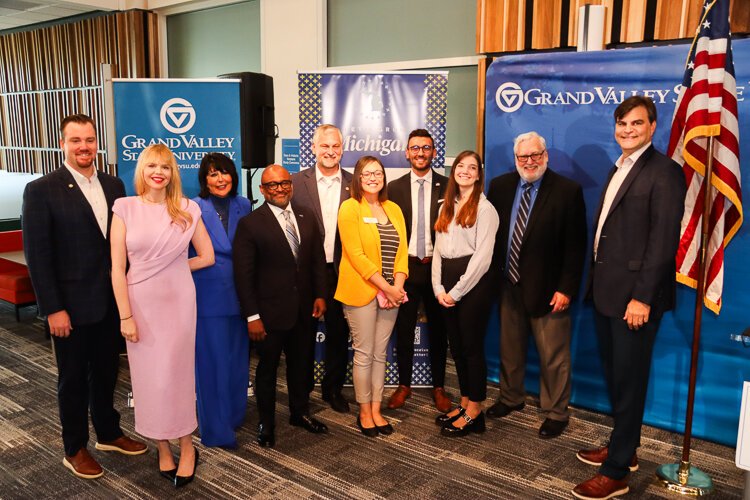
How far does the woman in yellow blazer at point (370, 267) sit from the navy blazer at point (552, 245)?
706 millimetres

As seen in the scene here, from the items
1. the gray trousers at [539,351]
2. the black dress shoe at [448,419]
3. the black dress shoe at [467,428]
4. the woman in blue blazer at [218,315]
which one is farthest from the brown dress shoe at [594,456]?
the woman in blue blazer at [218,315]

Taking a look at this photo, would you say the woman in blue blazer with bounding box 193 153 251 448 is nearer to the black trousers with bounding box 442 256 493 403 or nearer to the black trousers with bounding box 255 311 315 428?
the black trousers with bounding box 255 311 315 428

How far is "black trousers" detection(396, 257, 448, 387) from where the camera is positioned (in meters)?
3.85

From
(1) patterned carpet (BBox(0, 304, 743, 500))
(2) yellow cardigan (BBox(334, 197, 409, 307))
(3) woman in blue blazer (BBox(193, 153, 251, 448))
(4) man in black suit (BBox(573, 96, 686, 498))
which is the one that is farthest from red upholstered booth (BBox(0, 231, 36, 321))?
(4) man in black suit (BBox(573, 96, 686, 498))

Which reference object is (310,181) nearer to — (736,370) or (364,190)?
(364,190)

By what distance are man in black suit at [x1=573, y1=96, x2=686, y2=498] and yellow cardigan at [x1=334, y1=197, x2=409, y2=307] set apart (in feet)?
3.72

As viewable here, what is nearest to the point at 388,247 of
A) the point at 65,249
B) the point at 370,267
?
the point at 370,267

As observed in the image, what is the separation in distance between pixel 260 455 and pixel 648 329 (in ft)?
6.82

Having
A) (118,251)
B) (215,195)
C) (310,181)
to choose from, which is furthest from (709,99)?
(118,251)

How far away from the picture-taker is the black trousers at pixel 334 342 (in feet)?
12.7

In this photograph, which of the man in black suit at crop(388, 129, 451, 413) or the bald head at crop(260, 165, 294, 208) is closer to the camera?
the bald head at crop(260, 165, 294, 208)

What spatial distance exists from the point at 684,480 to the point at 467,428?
1135 millimetres

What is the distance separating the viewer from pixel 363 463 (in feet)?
11.0

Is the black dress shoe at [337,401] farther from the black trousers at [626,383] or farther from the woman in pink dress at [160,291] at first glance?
the black trousers at [626,383]
